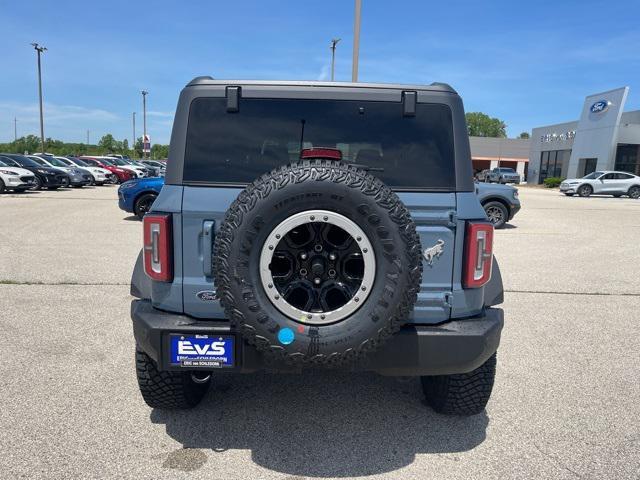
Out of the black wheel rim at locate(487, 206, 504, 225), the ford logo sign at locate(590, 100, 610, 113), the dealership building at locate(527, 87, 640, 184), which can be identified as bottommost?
the black wheel rim at locate(487, 206, 504, 225)

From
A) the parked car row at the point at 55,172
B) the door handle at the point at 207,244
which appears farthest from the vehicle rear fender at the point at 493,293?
the parked car row at the point at 55,172

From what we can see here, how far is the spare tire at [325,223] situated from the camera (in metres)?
2.32

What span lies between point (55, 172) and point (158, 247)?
866 inches

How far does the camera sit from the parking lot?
106 inches

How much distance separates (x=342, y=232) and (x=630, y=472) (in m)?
1.99

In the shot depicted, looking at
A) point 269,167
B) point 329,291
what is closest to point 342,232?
point 329,291

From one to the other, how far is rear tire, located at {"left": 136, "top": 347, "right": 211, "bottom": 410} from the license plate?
50 centimetres

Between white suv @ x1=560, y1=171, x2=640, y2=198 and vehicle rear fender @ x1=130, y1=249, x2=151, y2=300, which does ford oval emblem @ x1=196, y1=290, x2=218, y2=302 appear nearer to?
vehicle rear fender @ x1=130, y1=249, x2=151, y2=300

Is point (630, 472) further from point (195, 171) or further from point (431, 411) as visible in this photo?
point (195, 171)

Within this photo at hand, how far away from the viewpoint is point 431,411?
3.35 m

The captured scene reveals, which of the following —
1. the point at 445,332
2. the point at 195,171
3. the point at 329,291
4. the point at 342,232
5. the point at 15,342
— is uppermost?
the point at 195,171

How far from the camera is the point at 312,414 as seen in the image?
325 centimetres

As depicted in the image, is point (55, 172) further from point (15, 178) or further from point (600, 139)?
point (600, 139)

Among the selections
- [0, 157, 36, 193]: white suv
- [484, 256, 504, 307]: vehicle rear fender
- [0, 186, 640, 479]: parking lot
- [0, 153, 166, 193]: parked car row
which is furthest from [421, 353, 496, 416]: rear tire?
[0, 157, 36, 193]: white suv
